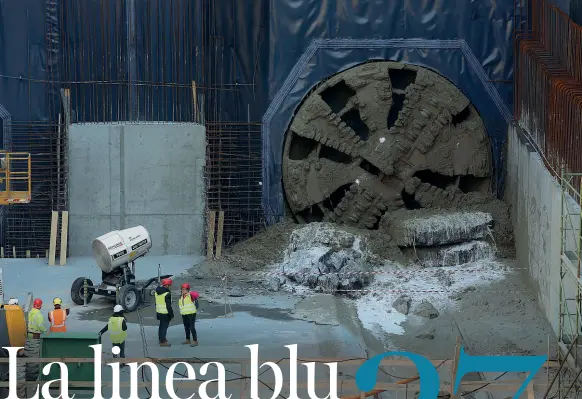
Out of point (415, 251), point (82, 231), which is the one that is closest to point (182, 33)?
point (82, 231)

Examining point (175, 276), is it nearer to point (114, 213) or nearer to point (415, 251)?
point (114, 213)

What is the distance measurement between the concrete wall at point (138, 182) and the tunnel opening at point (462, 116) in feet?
17.8

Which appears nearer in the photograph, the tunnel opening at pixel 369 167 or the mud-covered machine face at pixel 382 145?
the mud-covered machine face at pixel 382 145

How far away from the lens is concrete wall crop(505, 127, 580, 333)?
76.6 feet

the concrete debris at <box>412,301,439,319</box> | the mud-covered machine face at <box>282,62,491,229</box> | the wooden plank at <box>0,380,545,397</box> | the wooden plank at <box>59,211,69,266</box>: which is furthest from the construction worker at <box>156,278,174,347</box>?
the mud-covered machine face at <box>282,62,491,229</box>

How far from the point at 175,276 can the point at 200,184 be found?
2.59m

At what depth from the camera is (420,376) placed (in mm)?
20266

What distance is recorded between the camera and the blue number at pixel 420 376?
20016mm

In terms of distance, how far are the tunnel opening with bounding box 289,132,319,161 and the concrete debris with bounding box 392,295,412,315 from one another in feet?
18.4

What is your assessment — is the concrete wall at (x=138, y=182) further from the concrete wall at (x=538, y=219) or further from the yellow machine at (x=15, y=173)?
the concrete wall at (x=538, y=219)

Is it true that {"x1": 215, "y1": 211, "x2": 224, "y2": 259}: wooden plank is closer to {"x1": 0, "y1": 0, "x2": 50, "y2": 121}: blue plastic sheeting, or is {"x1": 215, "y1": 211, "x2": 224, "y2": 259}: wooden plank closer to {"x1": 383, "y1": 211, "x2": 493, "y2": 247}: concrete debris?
{"x1": 383, "y1": 211, "x2": 493, "y2": 247}: concrete debris

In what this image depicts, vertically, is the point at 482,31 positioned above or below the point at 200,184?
above

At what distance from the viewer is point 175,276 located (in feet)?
94.4

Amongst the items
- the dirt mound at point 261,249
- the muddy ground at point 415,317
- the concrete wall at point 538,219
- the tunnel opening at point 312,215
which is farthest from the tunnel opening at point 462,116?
the dirt mound at point 261,249
